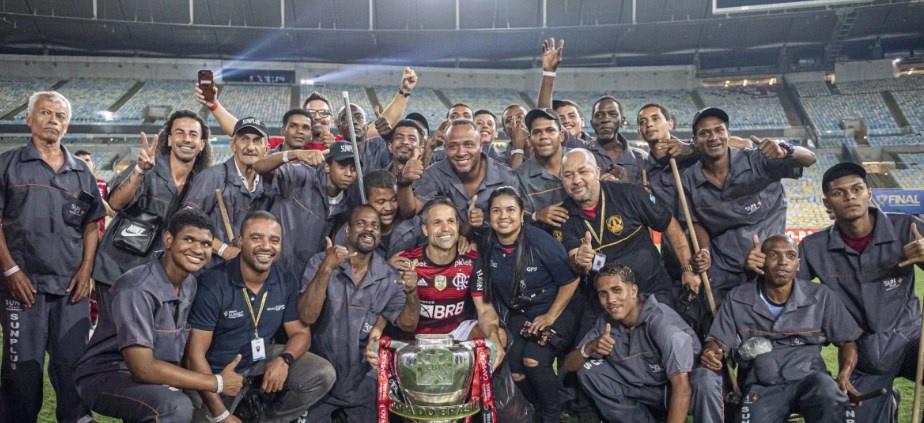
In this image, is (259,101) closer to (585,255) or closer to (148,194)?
(148,194)

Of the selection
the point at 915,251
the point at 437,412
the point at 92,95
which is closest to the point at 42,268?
the point at 437,412

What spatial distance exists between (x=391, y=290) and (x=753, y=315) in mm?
2482

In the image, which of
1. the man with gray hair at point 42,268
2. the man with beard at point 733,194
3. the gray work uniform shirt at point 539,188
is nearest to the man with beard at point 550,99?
the gray work uniform shirt at point 539,188

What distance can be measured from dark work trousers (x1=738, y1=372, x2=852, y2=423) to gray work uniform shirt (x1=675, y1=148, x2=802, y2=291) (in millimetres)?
1095

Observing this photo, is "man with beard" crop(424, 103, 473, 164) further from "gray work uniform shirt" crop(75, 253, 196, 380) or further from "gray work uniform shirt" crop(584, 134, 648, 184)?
"gray work uniform shirt" crop(75, 253, 196, 380)

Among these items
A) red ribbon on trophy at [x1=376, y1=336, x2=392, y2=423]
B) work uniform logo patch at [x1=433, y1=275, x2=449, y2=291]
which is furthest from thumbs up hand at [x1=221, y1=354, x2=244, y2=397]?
work uniform logo patch at [x1=433, y1=275, x2=449, y2=291]

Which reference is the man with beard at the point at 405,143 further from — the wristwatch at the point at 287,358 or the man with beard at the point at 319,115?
the wristwatch at the point at 287,358

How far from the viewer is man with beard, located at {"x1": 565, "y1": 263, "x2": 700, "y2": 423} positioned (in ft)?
15.1

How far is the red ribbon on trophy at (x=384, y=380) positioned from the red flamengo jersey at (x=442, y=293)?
3.63 feet

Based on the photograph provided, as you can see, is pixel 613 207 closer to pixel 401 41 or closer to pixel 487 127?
pixel 487 127

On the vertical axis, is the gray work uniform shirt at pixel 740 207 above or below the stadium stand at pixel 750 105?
below

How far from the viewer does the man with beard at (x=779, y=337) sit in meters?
4.58

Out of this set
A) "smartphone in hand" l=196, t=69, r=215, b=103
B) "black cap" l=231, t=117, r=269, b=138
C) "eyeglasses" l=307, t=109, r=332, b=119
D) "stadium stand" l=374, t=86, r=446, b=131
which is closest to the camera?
"black cap" l=231, t=117, r=269, b=138

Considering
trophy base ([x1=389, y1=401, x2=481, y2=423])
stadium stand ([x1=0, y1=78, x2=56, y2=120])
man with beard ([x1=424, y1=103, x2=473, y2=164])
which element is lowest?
trophy base ([x1=389, y1=401, x2=481, y2=423])
